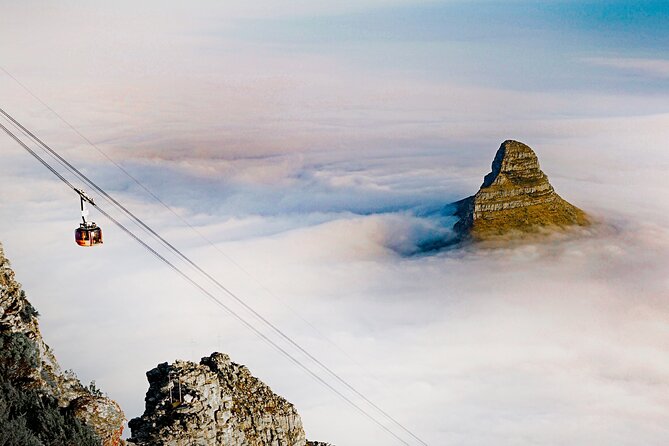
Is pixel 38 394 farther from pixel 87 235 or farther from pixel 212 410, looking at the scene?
pixel 212 410

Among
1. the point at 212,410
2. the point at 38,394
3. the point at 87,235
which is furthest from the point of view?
the point at 212,410

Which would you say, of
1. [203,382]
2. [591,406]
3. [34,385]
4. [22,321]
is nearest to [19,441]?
[34,385]

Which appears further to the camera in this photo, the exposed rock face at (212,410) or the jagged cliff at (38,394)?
the exposed rock face at (212,410)

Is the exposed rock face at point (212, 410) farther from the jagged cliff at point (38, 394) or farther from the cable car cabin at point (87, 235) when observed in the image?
the cable car cabin at point (87, 235)

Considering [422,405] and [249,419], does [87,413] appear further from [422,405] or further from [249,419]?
[422,405]

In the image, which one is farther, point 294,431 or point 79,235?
point 294,431

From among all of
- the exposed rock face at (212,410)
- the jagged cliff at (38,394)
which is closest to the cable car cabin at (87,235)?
the jagged cliff at (38,394)

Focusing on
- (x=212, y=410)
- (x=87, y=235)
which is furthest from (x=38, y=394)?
(x=212, y=410)
